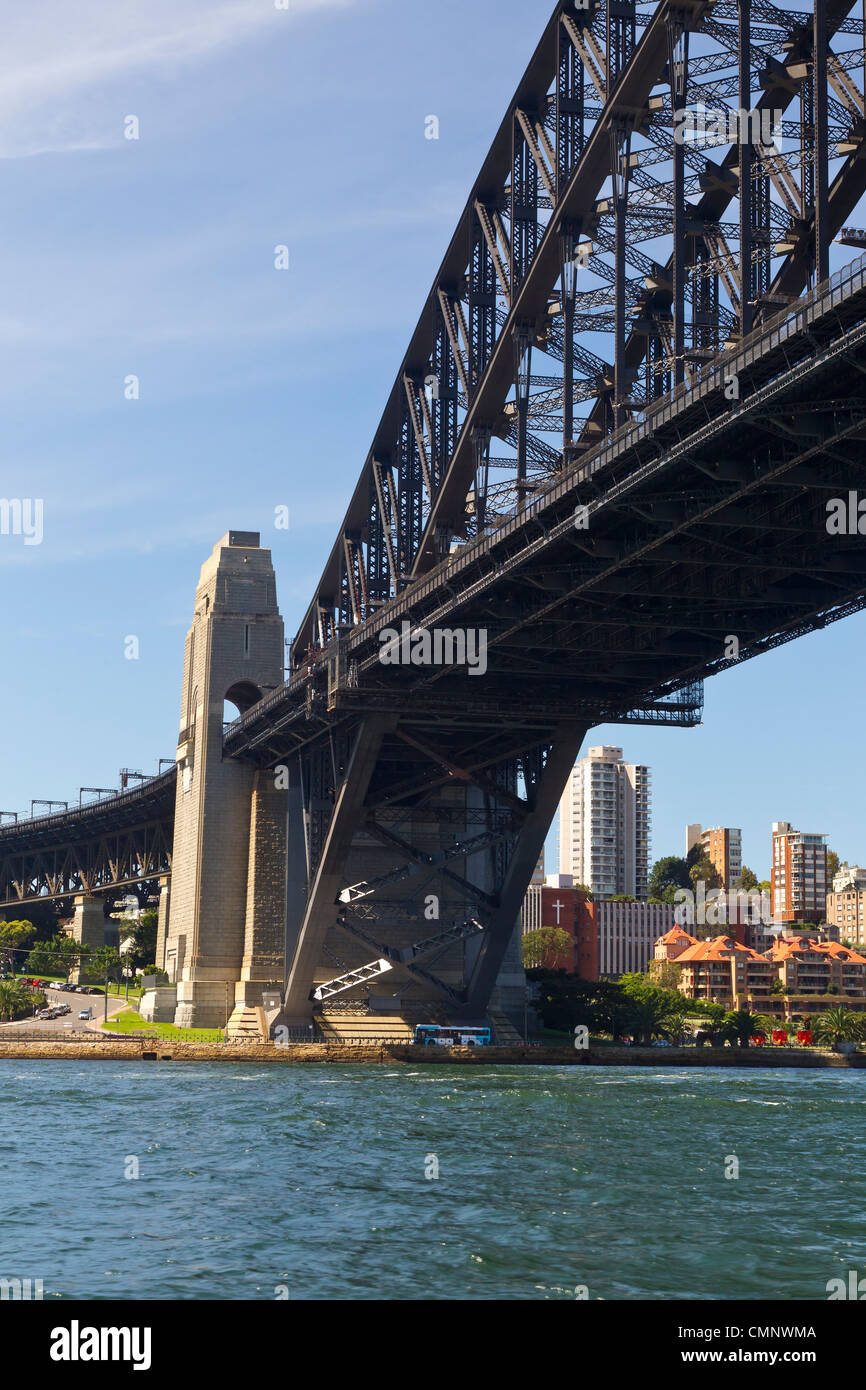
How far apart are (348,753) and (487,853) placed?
12.3 m

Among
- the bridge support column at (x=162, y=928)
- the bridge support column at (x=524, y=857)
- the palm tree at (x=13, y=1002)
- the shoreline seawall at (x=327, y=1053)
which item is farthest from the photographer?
the palm tree at (x=13, y=1002)

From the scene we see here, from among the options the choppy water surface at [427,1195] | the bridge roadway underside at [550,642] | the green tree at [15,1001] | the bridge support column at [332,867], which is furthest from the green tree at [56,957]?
the choppy water surface at [427,1195]

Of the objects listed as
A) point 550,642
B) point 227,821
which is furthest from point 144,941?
point 550,642

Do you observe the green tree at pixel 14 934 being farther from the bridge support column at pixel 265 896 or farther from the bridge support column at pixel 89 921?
the bridge support column at pixel 265 896

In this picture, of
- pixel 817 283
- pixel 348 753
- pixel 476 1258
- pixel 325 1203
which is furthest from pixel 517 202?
pixel 476 1258

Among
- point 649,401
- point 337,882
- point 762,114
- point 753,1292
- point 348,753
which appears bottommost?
point 753,1292

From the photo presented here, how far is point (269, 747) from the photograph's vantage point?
9144 centimetres

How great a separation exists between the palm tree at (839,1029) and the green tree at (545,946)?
4450cm

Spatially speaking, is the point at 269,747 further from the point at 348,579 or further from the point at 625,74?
the point at 625,74

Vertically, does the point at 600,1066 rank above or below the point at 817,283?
below

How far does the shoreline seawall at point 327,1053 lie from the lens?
268 ft

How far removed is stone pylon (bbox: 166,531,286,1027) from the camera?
311 feet

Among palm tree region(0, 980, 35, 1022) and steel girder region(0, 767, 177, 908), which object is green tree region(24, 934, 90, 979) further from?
palm tree region(0, 980, 35, 1022)

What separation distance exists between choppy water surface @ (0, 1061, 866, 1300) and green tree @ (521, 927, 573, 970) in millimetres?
115100
